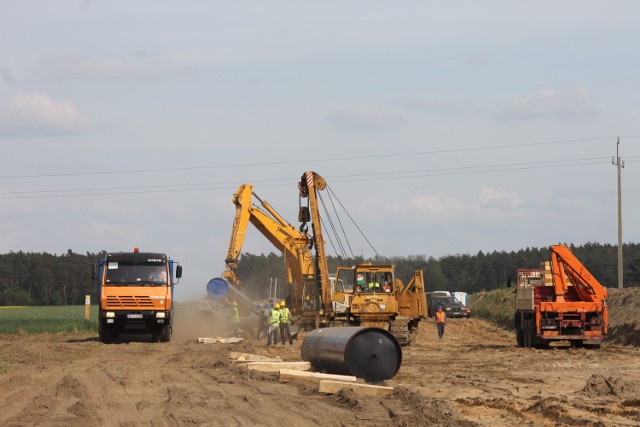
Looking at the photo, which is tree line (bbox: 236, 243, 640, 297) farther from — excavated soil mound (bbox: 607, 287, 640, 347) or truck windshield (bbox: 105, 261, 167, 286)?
truck windshield (bbox: 105, 261, 167, 286)

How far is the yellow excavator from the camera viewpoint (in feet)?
115

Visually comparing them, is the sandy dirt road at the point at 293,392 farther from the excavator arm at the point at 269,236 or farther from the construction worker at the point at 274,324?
the excavator arm at the point at 269,236

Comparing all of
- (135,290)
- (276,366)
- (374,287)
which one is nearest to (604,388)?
(276,366)

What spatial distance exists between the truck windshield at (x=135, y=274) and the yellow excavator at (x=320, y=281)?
5.55 metres

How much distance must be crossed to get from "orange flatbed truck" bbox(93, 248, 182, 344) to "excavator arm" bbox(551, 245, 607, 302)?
492 inches

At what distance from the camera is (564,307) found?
1294 inches

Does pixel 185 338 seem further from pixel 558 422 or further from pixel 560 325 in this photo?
pixel 558 422

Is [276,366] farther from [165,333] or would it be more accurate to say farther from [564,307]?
[165,333]

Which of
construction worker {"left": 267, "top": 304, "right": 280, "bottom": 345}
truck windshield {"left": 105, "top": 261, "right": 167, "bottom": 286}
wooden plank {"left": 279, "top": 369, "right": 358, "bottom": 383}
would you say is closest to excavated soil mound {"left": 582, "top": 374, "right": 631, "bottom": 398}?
wooden plank {"left": 279, "top": 369, "right": 358, "bottom": 383}

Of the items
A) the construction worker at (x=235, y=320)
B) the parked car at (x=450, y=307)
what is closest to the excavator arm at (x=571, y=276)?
the construction worker at (x=235, y=320)

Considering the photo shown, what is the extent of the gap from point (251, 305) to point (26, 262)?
9971 centimetres

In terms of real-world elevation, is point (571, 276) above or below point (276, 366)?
above

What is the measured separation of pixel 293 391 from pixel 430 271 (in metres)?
111

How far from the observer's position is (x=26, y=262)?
13762 cm
